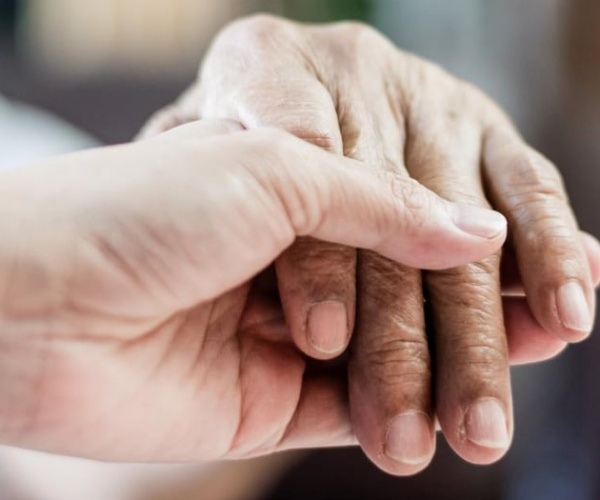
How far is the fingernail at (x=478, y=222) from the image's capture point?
29.7 inches

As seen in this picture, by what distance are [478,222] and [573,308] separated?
0.56 ft

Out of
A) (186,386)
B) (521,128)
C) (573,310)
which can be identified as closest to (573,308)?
(573,310)

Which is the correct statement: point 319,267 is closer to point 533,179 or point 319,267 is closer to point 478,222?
point 478,222

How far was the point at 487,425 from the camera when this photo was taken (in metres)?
0.78

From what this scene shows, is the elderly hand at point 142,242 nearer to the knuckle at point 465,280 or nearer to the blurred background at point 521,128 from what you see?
the knuckle at point 465,280

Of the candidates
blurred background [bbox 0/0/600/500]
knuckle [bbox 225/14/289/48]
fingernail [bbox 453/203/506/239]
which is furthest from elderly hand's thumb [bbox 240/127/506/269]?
blurred background [bbox 0/0/600/500]

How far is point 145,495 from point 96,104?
945 mm

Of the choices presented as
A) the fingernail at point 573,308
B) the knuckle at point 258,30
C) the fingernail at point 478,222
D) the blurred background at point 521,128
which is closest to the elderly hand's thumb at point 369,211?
the fingernail at point 478,222

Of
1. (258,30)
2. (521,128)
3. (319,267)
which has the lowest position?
(521,128)

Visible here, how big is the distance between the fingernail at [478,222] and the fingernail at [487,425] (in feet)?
0.52

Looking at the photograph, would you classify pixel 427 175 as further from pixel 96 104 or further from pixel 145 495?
pixel 96 104

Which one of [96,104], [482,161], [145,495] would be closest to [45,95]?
[96,104]

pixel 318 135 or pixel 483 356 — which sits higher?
pixel 318 135

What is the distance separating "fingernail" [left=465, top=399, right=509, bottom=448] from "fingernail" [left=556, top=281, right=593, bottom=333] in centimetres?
13
